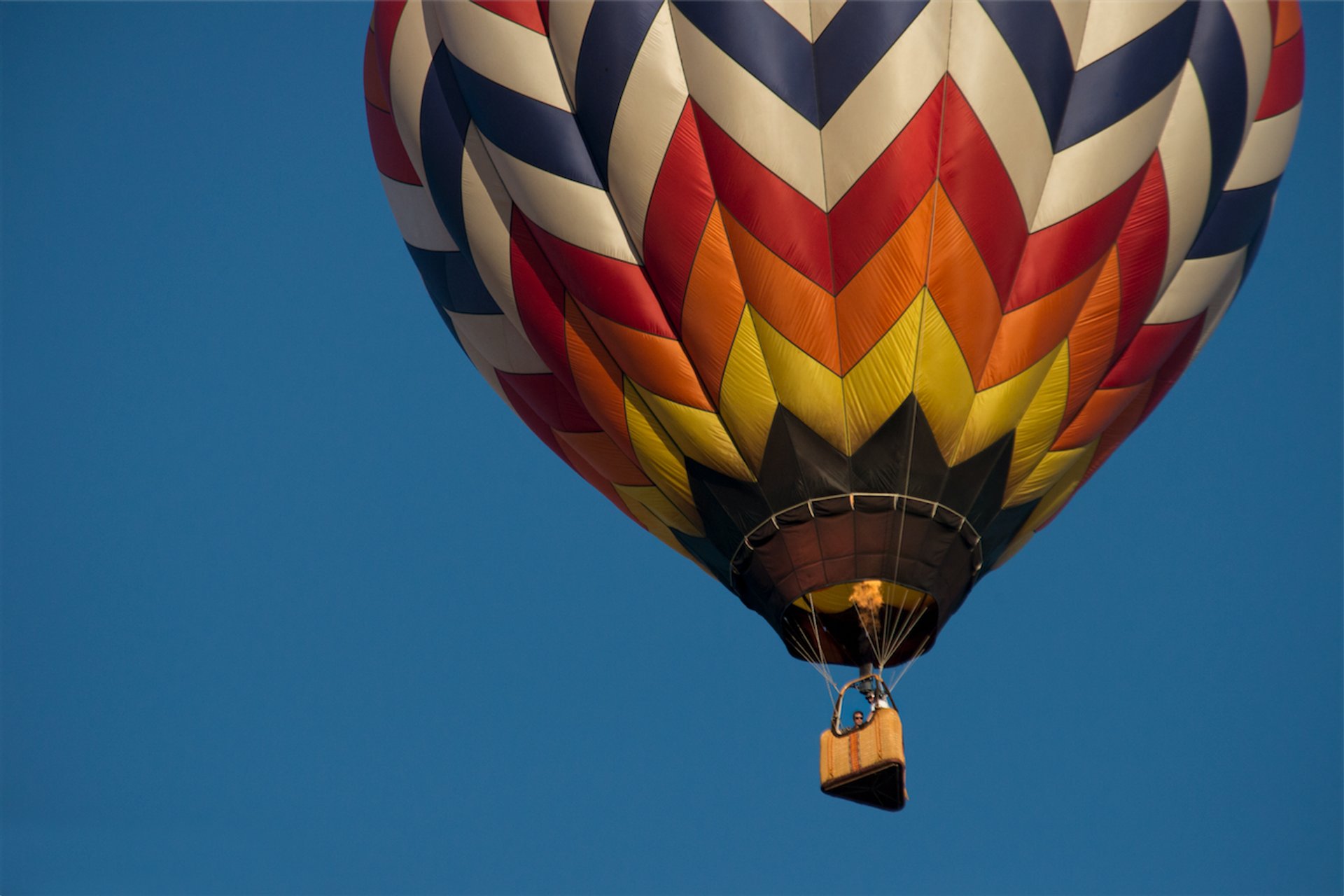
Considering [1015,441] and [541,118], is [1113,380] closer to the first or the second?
[1015,441]

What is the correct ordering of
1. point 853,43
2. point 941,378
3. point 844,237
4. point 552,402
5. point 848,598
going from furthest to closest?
point 552,402
point 848,598
point 941,378
point 844,237
point 853,43

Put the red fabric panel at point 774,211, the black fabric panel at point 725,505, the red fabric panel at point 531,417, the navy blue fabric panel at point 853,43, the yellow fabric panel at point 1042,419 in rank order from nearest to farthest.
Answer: the navy blue fabric panel at point 853,43 < the red fabric panel at point 774,211 < the black fabric panel at point 725,505 < the yellow fabric panel at point 1042,419 < the red fabric panel at point 531,417

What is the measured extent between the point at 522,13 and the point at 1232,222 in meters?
3.51

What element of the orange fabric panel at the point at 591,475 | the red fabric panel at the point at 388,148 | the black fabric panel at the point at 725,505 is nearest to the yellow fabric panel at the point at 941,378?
the black fabric panel at the point at 725,505

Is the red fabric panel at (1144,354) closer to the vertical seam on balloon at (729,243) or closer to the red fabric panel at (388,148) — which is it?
the vertical seam on balloon at (729,243)

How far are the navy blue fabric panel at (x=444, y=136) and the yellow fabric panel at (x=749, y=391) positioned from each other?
5.24 feet

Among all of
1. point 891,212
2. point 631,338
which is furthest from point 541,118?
point 891,212

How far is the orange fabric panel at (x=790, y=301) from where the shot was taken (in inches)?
333

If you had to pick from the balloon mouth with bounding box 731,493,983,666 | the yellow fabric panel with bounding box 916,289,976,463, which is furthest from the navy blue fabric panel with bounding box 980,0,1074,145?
the balloon mouth with bounding box 731,493,983,666

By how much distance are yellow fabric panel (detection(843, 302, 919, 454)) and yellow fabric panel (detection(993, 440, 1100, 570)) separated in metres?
1.43

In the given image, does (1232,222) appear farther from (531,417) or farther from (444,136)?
(444,136)

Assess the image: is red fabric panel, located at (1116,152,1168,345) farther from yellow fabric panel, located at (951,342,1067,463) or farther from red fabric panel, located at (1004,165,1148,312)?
yellow fabric panel, located at (951,342,1067,463)

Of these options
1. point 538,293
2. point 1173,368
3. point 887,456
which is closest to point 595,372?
point 538,293

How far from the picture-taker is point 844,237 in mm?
8430
